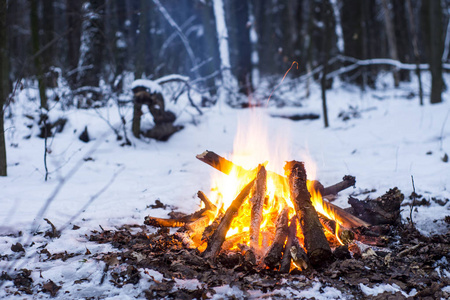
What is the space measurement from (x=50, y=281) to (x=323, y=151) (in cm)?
631

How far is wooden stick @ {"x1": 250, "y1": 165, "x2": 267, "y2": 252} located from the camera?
316 cm

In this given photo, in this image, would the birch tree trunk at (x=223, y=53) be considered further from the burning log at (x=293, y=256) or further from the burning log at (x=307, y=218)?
the burning log at (x=293, y=256)

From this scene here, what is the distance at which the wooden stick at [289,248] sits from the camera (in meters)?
2.83

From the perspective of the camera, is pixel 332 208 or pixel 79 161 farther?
pixel 79 161

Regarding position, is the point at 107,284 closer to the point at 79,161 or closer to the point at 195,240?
the point at 195,240

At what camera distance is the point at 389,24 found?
1719 cm

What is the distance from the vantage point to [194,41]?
24.9m

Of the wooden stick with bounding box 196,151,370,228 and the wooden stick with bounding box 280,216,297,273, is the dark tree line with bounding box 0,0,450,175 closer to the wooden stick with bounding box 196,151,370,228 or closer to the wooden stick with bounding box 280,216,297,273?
the wooden stick with bounding box 196,151,370,228

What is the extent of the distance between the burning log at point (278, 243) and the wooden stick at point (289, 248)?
4cm

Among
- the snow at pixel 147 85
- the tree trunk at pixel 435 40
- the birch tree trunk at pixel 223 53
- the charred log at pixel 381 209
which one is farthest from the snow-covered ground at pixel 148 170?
the birch tree trunk at pixel 223 53

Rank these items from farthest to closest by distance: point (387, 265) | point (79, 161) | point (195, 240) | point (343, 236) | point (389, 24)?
point (389, 24), point (79, 161), point (195, 240), point (343, 236), point (387, 265)

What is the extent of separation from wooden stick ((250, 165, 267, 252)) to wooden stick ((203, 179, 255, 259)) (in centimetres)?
9

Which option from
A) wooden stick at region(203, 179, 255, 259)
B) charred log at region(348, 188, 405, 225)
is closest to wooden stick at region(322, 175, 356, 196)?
charred log at region(348, 188, 405, 225)

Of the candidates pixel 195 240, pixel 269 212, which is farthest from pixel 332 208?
pixel 195 240
